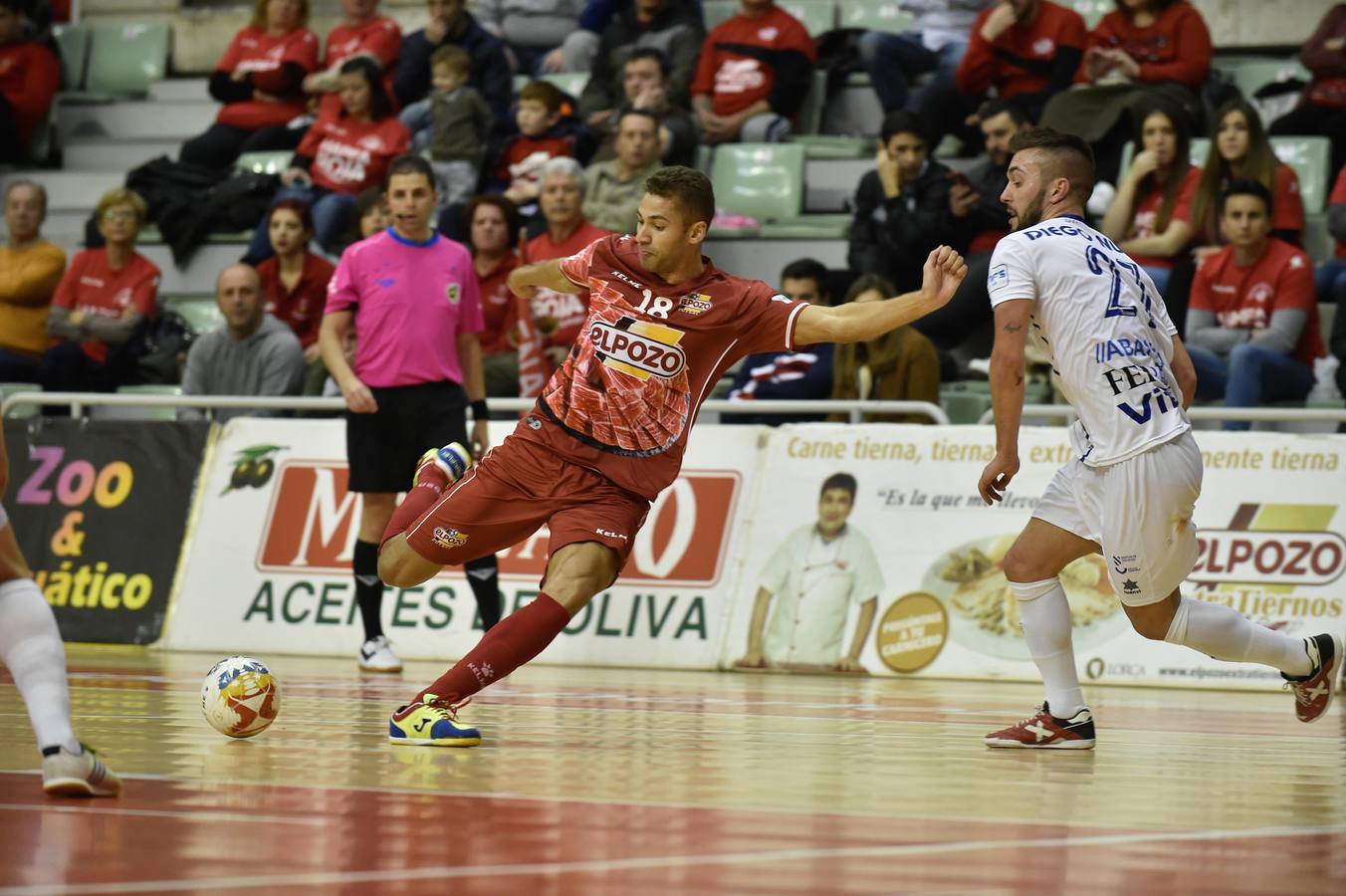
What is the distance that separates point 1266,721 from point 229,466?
6812 mm

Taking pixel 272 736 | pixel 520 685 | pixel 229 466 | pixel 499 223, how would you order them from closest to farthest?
pixel 272 736 < pixel 520 685 < pixel 229 466 < pixel 499 223

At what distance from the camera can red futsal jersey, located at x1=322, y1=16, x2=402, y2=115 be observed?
1694 centimetres

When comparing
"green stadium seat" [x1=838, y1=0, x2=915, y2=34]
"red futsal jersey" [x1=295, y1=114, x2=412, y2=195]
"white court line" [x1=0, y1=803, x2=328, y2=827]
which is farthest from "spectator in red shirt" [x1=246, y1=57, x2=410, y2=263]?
"white court line" [x1=0, y1=803, x2=328, y2=827]

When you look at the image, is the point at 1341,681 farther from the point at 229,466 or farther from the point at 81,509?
the point at 81,509

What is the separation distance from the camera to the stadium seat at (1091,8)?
15820mm

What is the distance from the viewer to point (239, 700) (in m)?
6.80

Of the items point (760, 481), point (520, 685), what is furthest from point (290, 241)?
point (520, 685)

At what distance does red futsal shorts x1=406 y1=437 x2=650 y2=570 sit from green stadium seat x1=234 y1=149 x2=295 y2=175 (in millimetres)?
9628

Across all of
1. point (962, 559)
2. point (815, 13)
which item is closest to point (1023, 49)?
point (815, 13)

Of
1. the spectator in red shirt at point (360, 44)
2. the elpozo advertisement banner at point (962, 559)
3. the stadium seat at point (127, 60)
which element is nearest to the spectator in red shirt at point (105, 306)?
the spectator in red shirt at point (360, 44)

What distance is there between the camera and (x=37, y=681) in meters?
5.11

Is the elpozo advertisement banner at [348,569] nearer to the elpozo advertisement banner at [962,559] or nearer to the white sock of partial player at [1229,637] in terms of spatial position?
the elpozo advertisement banner at [962,559]

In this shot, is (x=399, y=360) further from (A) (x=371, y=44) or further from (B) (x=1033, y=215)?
(A) (x=371, y=44)

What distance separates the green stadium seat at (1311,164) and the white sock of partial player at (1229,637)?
6.77 m
